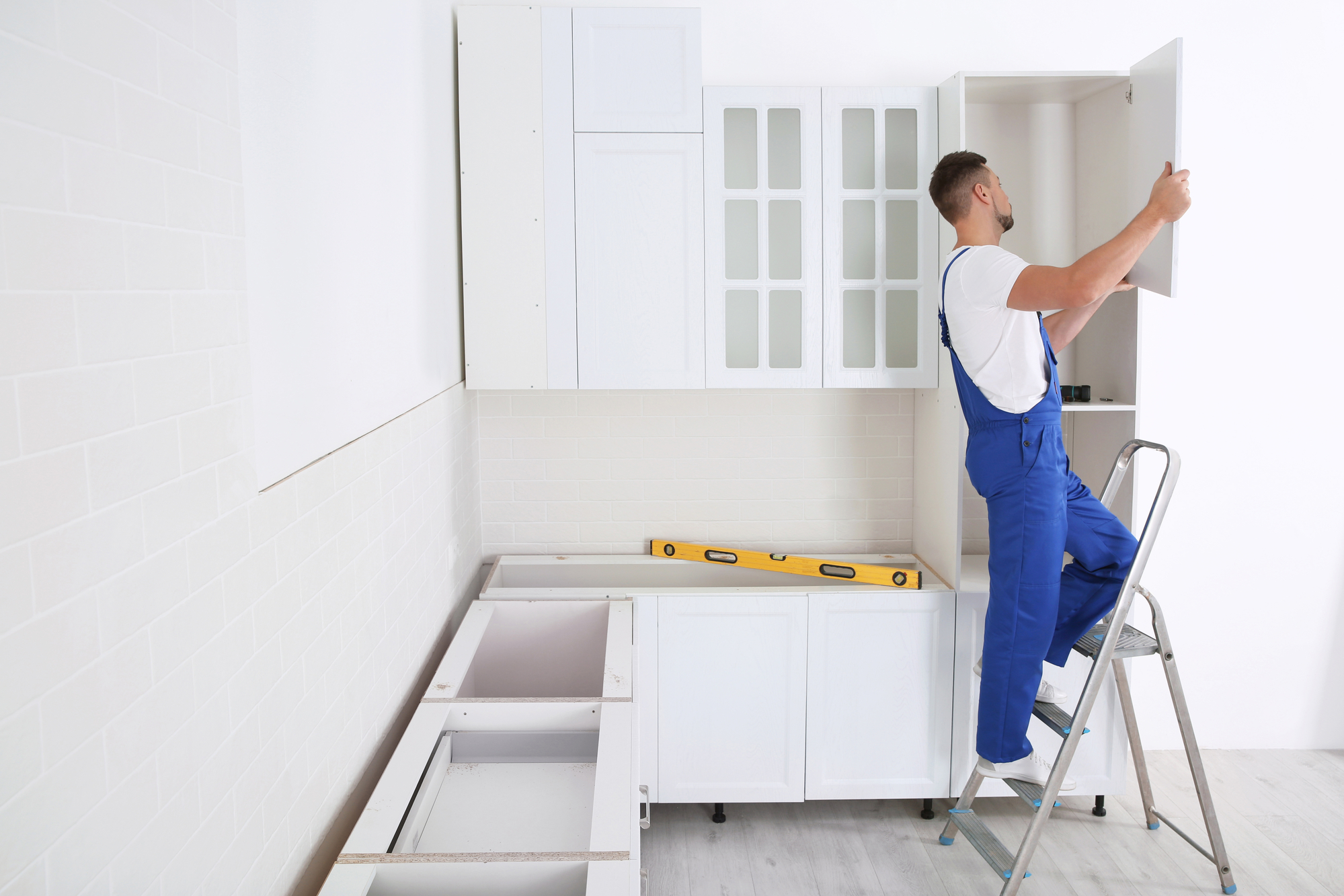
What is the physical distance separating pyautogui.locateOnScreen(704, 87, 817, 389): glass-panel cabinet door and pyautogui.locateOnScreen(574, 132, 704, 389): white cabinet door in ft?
0.17

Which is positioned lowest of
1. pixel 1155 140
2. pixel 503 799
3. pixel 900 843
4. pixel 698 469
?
pixel 900 843

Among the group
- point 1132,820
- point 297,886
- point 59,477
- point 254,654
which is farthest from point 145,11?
point 1132,820

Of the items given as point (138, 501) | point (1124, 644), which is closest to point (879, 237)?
point (1124, 644)

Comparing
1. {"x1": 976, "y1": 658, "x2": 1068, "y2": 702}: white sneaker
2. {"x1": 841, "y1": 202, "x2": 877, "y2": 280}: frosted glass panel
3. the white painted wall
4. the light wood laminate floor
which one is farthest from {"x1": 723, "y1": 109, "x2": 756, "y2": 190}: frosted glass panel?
the light wood laminate floor

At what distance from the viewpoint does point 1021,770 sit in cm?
263

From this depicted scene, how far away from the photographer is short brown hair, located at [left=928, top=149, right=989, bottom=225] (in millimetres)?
2576

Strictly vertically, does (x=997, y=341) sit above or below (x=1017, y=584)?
above

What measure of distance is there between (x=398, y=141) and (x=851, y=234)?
1482mm

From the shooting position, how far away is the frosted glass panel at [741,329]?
2.93m

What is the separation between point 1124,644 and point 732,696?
1.19 metres

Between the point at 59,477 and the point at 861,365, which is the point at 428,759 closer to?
the point at 59,477

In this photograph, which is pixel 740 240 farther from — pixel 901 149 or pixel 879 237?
pixel 901 149

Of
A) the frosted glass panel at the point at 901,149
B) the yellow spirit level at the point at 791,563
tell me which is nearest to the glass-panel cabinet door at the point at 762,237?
the frosted glass panel at the point at 901,149

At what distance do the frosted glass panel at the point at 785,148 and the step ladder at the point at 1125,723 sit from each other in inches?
52.2
